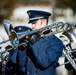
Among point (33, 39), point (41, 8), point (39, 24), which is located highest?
point (39, 24)

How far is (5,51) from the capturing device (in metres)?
6.37

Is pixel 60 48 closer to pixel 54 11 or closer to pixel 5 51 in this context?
pixel 5 51

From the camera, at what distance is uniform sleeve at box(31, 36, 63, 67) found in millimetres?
5577

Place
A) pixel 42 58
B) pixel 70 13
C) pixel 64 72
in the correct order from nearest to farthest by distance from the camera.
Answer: pixel 42 58, pixel 64 72, pixel 70 13

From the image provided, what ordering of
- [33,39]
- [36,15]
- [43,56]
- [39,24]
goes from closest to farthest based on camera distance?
[43,56] < [33,39] < [39,24] < [36,15]

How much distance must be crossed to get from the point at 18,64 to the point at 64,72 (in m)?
4.19

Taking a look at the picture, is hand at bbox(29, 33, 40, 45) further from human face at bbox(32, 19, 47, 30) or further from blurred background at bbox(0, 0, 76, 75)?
blurred background at bbox(0, 0, 76, 75)

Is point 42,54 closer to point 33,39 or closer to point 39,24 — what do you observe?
point 33,39

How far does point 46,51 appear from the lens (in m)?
5.62

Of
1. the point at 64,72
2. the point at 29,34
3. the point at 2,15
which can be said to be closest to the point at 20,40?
the point at 29,34

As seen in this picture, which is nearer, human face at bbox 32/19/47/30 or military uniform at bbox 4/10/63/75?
military uniform at bbox 4/10/63/75

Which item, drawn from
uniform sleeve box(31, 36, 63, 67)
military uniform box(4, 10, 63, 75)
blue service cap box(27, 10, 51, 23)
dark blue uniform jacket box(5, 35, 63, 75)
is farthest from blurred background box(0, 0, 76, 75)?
uniform sleeve box(31, 36, 63, 67)

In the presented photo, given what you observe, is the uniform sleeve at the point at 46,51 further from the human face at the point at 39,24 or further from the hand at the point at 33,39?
the human face at the point at 39,24

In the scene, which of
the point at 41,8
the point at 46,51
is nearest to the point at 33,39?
the point at 46,51
